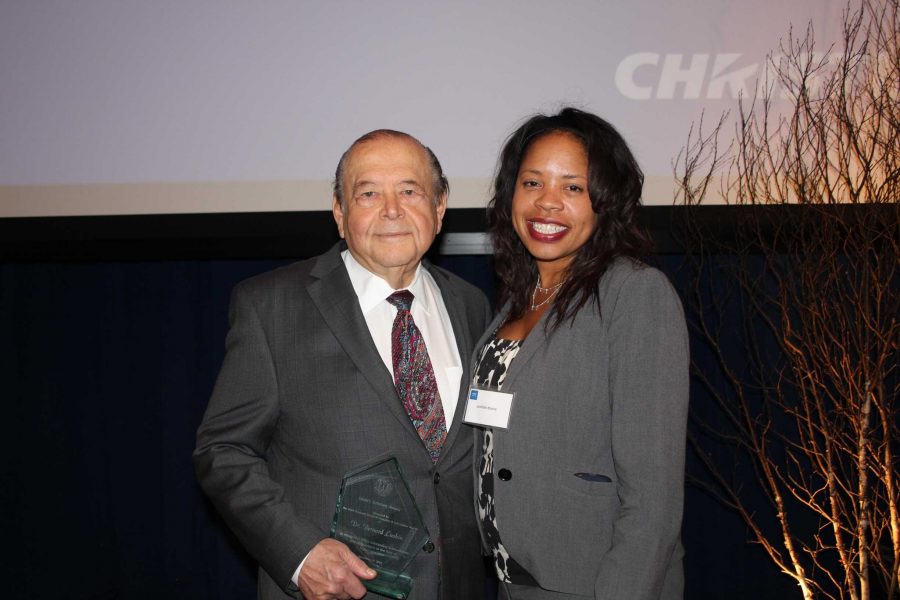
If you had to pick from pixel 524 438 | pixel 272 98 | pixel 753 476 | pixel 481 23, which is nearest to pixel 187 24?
pixel 272 98

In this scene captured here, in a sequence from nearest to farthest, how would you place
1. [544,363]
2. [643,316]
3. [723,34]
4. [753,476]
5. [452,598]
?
[643,316], [544,363], [452,598], [723,34], [753,476]

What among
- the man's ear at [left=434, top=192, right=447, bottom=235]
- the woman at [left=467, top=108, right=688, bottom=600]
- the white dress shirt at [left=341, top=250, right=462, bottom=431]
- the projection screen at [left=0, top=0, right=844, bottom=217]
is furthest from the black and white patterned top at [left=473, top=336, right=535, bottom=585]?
the projection screen at [left=0, top=0, right=844, bottom=217]

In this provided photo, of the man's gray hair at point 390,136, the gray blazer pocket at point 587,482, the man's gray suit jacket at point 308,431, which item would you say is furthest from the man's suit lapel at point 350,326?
the gray blazer pocket at point 587,482

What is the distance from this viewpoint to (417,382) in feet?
6.55

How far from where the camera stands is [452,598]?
76.2 inches

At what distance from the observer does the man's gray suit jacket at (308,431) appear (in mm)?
1862

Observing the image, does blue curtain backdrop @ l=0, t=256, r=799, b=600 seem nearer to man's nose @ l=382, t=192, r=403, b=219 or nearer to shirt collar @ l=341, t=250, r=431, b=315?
shirt collar @ l=341, t=250, r=431, b=315

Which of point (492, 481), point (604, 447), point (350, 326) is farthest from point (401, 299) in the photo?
point (604, 447)

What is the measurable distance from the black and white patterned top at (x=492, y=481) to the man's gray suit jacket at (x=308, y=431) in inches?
3.5

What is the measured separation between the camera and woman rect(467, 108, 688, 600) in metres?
1.63

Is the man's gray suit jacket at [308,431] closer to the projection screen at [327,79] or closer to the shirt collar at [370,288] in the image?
the shirt collar at [370,288]

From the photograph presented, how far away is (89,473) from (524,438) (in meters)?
3.10

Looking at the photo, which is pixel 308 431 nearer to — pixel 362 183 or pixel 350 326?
pixel 350 326

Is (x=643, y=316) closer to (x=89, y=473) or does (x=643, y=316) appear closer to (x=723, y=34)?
(x=723, y=34)
